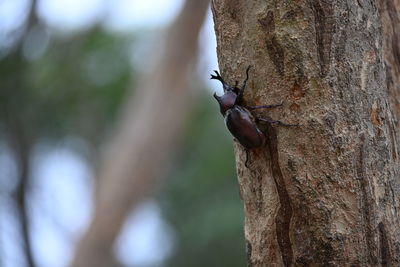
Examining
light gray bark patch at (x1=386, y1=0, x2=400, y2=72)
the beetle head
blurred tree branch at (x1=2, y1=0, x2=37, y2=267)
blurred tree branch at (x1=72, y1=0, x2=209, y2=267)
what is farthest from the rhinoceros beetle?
blurred tree branch at (x1=72, y1=0, x2=209, y2=267)

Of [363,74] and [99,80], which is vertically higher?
[99,80]

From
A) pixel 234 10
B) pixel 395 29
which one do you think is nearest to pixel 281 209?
pixel 234 10

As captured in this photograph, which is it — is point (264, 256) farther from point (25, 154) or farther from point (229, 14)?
point (25, 154)

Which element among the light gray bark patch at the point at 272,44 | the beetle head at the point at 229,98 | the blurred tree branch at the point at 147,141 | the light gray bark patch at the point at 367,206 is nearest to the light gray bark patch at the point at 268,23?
the light gray bark patch at the point at 272,44

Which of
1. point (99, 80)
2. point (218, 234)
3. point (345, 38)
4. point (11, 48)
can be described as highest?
point (99, 80)

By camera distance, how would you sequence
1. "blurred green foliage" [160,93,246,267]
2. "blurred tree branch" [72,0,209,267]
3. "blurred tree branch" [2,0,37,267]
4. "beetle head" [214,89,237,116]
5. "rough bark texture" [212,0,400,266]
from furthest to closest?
"blurred green foliage" [160,93,246,267]
"blurred tree branch" [72,0,209,267]
"blurred tree branch" [2,0,37,267]
"beetle head" [214,89,237,116]
"rough bark texture" [212,0,400,266]

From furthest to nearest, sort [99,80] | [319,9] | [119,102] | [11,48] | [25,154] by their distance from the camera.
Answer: [119,102] → [99,80] → [25,154] → [11,48] → [319,9]

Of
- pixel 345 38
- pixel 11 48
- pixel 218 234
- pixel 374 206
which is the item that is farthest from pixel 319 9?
pixel 218 234

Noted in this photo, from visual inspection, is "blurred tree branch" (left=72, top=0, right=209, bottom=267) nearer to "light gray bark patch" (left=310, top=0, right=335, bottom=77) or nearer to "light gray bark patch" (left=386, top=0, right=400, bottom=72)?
"light gray bark patch" (left=386, top=0, right=400, bottom=72)

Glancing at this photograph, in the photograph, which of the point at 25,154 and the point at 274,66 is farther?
the point at 25,154
